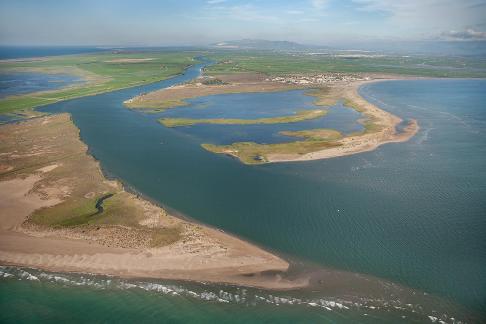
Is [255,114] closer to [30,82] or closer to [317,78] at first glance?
[317,78]

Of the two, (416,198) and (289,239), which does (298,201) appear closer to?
(289,239)

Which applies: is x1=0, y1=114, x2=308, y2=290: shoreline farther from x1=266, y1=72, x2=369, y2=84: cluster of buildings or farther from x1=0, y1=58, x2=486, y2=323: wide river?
x1=266, y1=72, x2=369, y2=84: cluster of buildings

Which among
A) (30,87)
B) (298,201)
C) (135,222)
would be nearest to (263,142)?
(298,201)

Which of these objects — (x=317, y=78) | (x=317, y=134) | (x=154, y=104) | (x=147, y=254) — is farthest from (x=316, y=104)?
(x=147, y=254)

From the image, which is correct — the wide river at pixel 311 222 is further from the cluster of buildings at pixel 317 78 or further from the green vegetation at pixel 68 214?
the cluster of buildings at pixel 317 78

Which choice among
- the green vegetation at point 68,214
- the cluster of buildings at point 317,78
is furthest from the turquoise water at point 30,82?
the green vegetation at point 68,214

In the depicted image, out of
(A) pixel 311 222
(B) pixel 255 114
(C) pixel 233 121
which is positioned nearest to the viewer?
(A) pixel 311 222

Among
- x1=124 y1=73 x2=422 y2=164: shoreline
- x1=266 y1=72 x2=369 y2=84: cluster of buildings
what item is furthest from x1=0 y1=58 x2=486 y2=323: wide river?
x1=266 y1=72 x2=369 y2=84: cluster of buildings
